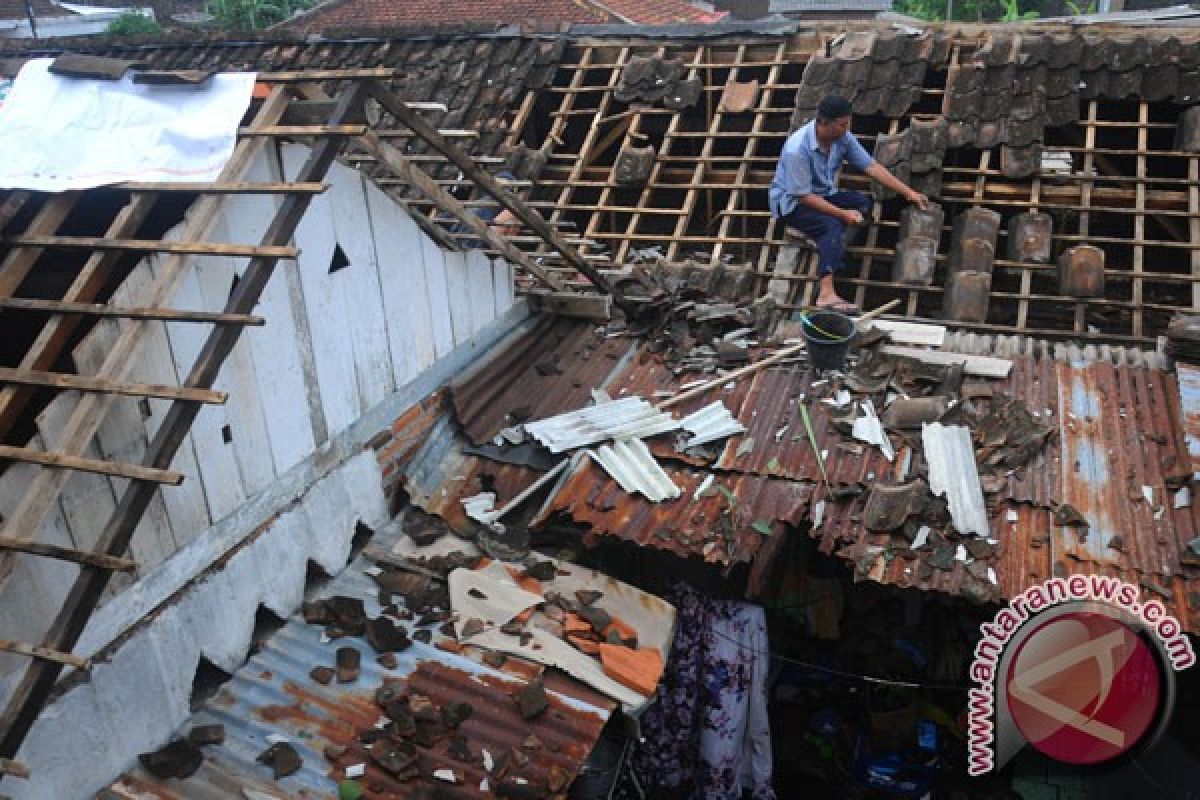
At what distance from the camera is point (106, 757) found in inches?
151

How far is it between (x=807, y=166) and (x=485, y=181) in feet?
11.7

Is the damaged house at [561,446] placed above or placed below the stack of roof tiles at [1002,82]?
below

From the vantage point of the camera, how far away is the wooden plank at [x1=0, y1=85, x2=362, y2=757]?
308 cm

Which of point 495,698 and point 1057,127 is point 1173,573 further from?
point 1057,127

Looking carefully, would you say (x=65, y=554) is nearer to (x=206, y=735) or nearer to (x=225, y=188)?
(x=206, y=735)

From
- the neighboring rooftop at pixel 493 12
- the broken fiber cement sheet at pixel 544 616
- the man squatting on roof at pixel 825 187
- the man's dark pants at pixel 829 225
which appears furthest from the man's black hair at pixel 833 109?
the neighboring rooftop at pixel 493 12

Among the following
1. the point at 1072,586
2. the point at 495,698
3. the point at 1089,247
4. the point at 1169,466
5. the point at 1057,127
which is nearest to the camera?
the point at 495,698

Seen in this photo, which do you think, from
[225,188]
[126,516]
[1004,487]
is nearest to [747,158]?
[1004,487]

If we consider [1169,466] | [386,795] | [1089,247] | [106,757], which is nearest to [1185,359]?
[1169,466]

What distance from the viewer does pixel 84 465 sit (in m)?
3.20

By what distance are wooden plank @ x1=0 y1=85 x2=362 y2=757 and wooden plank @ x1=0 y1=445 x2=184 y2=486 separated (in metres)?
0.07

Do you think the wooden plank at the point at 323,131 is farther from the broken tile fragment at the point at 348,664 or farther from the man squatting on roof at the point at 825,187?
the man squatting on roof at the point at 825,187

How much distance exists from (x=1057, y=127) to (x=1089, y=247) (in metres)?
1.99

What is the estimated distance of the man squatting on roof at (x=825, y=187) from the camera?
7883mm
